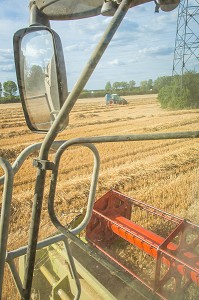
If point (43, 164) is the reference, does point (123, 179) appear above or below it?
below

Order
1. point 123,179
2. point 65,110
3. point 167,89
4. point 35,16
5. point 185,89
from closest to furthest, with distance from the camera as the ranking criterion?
1. point 65,110
2. point 35,16
3. point 123,179
4. point 185,89
5. point 167,89

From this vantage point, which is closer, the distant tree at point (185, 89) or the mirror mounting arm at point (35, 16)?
the mirror mounting arm at point (35, 16)

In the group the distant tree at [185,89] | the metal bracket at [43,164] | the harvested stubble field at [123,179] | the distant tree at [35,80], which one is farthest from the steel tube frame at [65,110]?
the harvested stubble field at [123,179]

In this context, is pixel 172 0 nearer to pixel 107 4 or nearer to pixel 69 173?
pixel 107 4

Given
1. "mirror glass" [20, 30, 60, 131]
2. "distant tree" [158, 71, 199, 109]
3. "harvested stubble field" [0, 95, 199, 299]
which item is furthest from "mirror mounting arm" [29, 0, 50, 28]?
"harvested stubble field" [0, 95, 199, 299]

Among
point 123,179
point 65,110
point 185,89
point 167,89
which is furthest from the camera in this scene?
point 167,89

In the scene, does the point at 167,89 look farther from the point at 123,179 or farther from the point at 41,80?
the point at 41,80

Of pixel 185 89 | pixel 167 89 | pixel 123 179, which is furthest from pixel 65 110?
pixel 167 89

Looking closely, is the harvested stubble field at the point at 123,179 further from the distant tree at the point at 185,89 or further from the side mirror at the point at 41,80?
the side mirror at the point at 41,80

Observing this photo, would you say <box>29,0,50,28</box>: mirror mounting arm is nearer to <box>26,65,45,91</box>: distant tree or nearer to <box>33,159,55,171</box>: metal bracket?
<box>26,65,45,91</box>: distant tree

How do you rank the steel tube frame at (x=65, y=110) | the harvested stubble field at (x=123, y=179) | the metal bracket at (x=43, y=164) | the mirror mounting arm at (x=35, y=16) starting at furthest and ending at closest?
the harvested stubble field at (x=123, y=179), the mirror mounting arm at (x=35, y=16), the metal bracket at (x=43, y=164), the steel tube frame at (x=65, y=110)

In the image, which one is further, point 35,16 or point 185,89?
point 185,89

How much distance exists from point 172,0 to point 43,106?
0.59 meters

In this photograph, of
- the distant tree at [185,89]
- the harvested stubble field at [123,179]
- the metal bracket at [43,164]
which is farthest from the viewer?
the harvested stubble field at [123,179]
